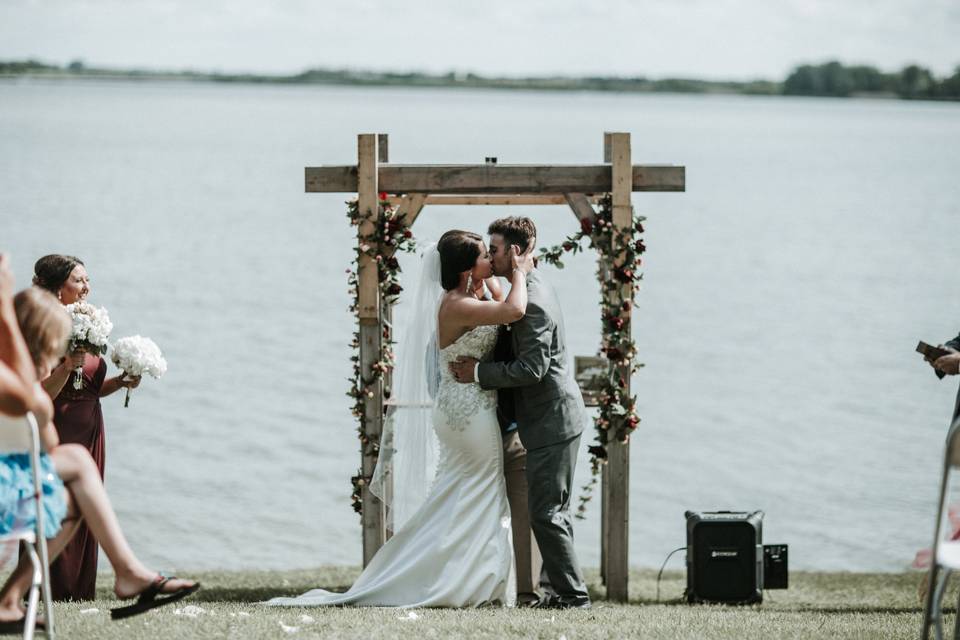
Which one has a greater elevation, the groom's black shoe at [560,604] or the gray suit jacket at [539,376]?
the gray suit jacket at [539,376]

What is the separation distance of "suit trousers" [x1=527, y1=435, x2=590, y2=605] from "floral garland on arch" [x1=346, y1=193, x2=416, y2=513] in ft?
4.34

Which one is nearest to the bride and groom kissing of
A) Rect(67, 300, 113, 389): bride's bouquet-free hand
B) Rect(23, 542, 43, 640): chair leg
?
Rect(67, 300, 113, 389): bride's bouquet-free hand

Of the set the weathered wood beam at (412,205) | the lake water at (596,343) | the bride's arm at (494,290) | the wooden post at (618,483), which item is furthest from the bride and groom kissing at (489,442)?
the lake water at (596,343)

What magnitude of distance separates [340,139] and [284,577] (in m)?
53.8

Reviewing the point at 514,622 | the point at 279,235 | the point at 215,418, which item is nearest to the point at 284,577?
the point at 514,622

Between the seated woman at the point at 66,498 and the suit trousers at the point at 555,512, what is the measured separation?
92.2 inches

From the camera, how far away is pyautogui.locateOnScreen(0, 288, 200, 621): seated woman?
504 centimetres

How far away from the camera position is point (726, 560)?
8062mm

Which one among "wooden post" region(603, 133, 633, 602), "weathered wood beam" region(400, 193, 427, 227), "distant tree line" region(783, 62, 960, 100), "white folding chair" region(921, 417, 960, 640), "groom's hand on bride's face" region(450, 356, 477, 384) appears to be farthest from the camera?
"distant tree line" region(783, 62, 960, 100)

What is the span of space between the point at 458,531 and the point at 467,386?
0.75 meters

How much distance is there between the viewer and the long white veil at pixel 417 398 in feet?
24.3

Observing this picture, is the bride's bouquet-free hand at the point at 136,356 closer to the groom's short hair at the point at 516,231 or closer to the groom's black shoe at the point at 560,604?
the groom's short hair at the point at 516,231

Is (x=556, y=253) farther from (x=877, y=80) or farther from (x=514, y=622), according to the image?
(x=877, y=80)

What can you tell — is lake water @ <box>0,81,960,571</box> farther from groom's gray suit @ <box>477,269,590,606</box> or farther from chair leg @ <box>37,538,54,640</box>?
chair leg @ <box>37,538,54,640</box>
